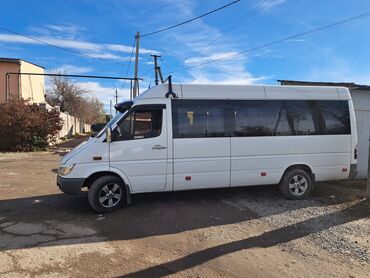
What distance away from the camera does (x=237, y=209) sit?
8.09 metres

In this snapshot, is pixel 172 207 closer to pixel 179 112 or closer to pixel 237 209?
pixel 237 209

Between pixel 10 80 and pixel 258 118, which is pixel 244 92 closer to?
pixel 258 118

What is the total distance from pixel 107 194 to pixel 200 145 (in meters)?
2.20

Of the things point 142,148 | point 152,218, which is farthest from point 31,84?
point 152,218

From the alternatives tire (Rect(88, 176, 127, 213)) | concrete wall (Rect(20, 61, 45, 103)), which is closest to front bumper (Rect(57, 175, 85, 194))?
tire (Rect(88, 176, 127, 213))

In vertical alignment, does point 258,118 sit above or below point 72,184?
above

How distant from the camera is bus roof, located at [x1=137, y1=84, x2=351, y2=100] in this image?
329 inches

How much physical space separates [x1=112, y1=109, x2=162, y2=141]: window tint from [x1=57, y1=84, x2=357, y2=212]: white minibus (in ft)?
0.07

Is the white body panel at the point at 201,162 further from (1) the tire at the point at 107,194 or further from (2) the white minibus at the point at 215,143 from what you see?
(1) the tire at the point at 107,194

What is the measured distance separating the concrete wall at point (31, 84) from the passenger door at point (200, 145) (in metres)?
20.3

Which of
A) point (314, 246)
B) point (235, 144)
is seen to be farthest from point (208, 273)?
point (235, 144)

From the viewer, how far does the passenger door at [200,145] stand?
8258 millimetres

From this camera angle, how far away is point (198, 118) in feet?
27.7

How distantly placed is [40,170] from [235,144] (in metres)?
9.12
